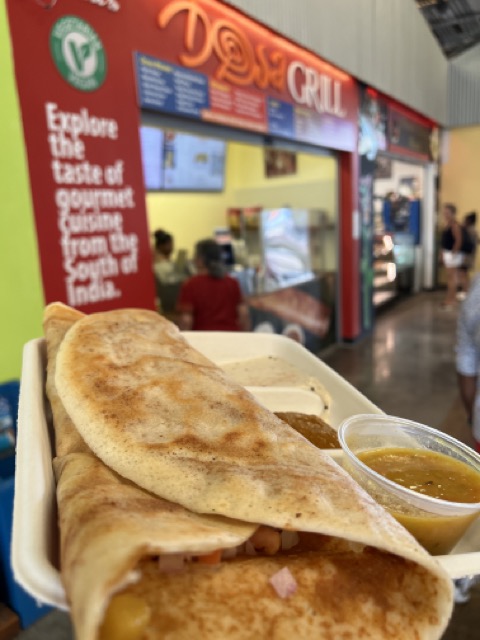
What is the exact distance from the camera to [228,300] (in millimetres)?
4141

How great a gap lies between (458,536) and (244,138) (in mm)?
4753

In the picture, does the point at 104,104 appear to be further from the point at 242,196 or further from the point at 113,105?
the point at 242,196

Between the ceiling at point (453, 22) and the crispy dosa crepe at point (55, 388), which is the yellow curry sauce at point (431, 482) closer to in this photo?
the crispy dosa crepe at point (55, 388)

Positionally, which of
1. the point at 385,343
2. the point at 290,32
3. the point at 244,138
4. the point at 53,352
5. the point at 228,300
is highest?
the point at 290,32

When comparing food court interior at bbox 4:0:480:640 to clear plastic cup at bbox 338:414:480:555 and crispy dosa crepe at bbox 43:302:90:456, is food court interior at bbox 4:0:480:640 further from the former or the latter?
clear plastic cup at bbox 338:414:480:555

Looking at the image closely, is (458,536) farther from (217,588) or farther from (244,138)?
(244,138)

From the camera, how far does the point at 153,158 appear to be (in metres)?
6.49

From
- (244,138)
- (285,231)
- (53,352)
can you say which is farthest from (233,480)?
Answer: (285,231)

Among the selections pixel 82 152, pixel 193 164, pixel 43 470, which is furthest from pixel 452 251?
pixel 43 470

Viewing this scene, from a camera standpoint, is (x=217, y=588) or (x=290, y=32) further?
(x=290, y=32)

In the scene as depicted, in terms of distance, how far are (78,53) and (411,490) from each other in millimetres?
3340

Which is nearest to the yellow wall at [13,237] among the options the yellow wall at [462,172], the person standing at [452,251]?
the person standing at [452,251]

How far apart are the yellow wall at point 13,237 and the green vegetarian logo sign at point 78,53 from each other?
1.08 feet

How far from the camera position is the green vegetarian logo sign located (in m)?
2.99
